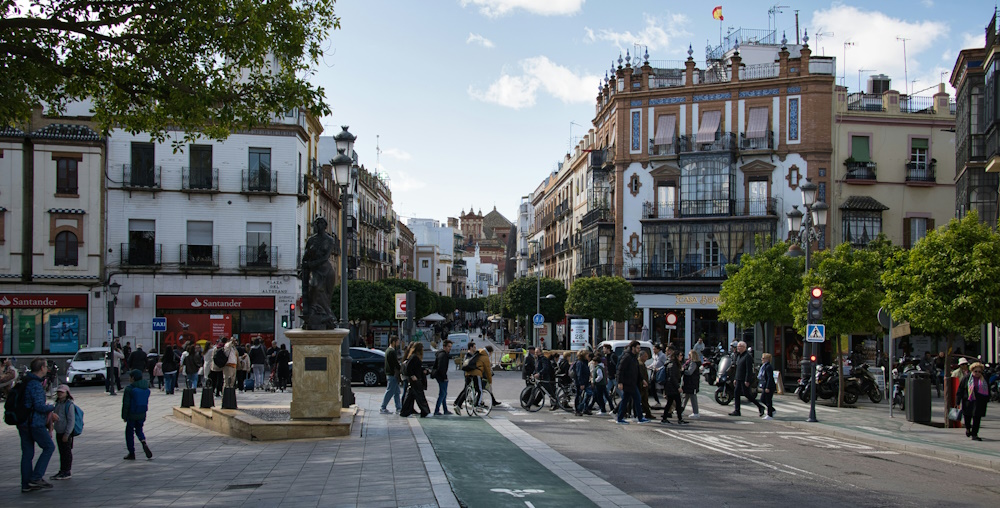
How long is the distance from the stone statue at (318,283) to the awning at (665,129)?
34073 mm

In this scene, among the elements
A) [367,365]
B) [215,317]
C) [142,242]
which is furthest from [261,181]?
[367,365]

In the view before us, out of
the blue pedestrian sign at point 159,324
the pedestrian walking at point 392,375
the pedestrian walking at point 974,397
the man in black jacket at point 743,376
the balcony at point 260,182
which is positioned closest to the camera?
the pedestrian walking at point 974,397

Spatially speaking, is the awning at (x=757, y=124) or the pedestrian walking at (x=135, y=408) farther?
the awning at (x=757, y=124)

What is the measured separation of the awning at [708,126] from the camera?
153 ft

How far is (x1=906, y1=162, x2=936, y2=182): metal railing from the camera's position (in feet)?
149

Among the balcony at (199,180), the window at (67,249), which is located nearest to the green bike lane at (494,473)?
the balcony at (199,180)

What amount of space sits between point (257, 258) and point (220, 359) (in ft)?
64.5

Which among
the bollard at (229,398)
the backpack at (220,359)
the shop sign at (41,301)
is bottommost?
the bollard at (229,398)

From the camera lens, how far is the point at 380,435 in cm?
1549

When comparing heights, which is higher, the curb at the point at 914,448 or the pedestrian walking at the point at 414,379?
the pedestrian walking at the point at 414,379

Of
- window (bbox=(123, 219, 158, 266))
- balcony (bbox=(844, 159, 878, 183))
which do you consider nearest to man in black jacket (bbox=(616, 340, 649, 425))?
window (bbox=(123, 219, 158, 266))

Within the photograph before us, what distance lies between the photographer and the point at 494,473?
11.8m

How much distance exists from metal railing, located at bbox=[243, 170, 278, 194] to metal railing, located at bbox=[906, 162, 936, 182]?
101 feet

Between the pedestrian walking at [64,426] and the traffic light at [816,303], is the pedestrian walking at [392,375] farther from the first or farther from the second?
the traffic light at [816,303]
